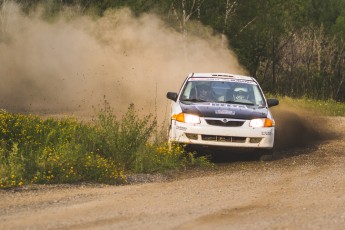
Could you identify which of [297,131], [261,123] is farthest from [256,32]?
[261,123]

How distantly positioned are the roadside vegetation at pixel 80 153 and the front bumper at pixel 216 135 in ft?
0.98

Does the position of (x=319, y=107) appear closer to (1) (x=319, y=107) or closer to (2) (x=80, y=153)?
(1) (x=319, y=107)

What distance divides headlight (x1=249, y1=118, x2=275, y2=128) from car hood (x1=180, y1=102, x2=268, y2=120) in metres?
0.07

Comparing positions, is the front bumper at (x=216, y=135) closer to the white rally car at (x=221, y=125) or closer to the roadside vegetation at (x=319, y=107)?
the white rally car at (x=221, y=125)

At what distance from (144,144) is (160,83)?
1773cm

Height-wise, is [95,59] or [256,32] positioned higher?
[256,32]

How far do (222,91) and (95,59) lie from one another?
18.8m

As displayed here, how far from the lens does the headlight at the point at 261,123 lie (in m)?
13.1

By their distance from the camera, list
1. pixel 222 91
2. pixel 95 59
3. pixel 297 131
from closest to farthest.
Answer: pixel 222 91 < pixel 297 131 < pixel 95 59

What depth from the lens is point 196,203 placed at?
8.69 meters

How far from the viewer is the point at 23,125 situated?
1353 centimetres

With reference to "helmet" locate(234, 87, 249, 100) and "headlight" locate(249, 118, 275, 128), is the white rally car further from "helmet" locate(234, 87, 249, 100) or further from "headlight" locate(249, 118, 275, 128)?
"helmet" locate(234, 87, 249, 100)

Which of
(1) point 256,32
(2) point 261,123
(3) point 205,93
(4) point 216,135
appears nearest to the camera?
(4) point 216,135

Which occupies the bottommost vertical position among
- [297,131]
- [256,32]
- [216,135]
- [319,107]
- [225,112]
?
→ [319,107]
